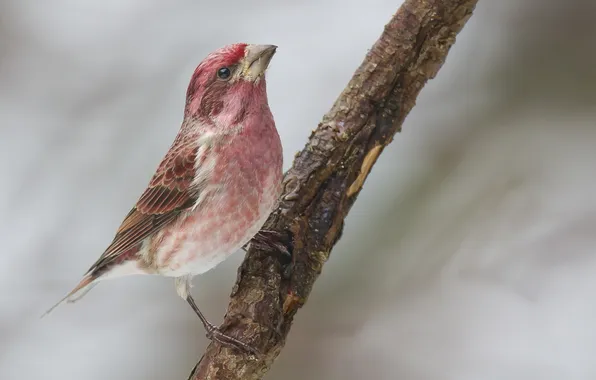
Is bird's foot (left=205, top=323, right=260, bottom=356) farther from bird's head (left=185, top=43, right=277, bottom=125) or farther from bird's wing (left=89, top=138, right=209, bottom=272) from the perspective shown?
bird's head (left=185, top=43, right=277, bottom=125)

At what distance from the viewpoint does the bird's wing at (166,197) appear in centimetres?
323

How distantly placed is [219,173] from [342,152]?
56 cm

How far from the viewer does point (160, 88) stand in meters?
5.44

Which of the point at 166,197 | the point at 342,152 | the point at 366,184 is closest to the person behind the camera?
the point at 166,197

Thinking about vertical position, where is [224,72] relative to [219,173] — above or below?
above

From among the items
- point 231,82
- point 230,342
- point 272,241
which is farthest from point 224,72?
point 230,342

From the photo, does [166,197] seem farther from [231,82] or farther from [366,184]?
[366,184]

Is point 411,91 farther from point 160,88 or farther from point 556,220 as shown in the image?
point 160,88

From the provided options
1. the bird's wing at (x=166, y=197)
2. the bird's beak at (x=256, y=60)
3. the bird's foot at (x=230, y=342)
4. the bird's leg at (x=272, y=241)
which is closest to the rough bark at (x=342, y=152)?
the bird's leg at (x=272, y=241)

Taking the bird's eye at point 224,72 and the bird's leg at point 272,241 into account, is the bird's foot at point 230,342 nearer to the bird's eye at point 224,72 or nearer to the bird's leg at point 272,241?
the bird's leg at point 272,241

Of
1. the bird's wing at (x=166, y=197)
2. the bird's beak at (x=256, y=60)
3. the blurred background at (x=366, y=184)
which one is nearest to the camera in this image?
the bird's beak at (x=256, y=60)

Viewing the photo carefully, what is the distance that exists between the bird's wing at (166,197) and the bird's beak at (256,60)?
0.34 metres

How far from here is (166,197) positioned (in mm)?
3307

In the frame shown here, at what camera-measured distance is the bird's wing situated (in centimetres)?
323
